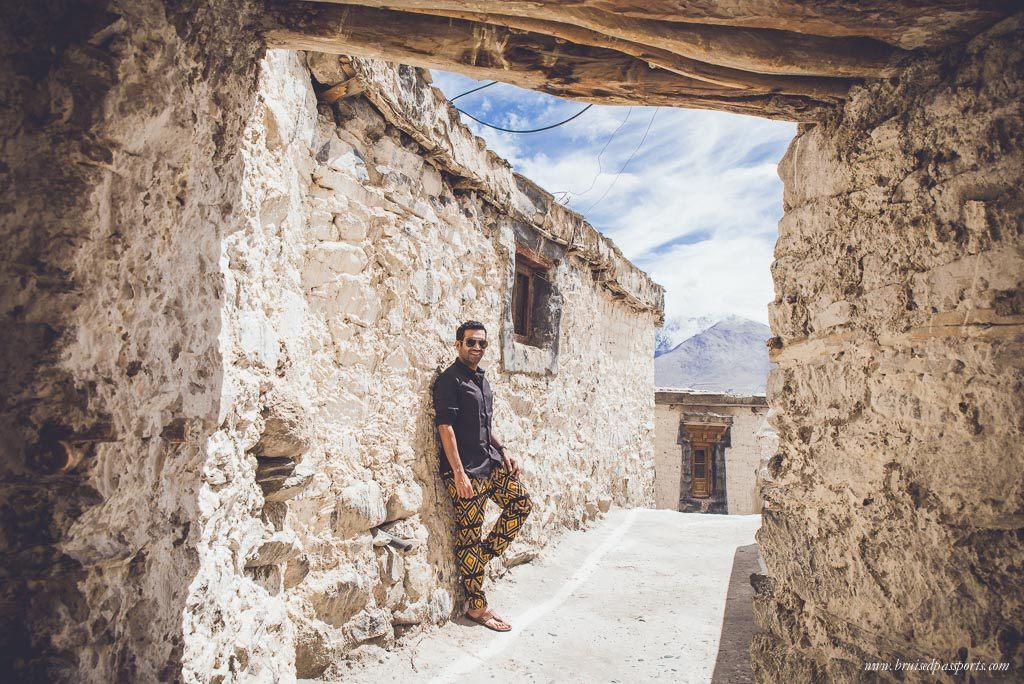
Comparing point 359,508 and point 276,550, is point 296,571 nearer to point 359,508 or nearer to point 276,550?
point 276,550

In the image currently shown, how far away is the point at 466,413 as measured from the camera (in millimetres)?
3092

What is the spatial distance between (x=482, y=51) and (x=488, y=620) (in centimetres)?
270

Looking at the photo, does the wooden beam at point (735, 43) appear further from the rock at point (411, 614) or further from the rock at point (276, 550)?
the rock at point (411, 614)

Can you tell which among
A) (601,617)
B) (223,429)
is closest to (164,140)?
(223,429)

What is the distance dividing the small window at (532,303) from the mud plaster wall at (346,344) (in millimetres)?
732

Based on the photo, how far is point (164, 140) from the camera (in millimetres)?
1284

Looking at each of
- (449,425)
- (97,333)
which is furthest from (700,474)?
(97,333)

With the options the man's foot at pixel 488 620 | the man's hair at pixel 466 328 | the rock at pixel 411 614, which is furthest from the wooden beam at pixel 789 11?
the man's foot at pixel 488 620

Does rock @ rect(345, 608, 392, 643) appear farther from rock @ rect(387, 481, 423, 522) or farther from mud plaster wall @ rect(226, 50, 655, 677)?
rock @ rect(387, 481, 423, 522)

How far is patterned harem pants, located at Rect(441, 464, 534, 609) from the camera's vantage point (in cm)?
312

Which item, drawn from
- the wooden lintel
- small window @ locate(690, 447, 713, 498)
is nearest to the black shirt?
the wooden lintel

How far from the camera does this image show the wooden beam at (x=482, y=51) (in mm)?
1482

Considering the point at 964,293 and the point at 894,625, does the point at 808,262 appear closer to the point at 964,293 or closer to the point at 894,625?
the point at 964,293

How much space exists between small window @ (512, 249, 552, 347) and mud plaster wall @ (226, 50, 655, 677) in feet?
2.40
